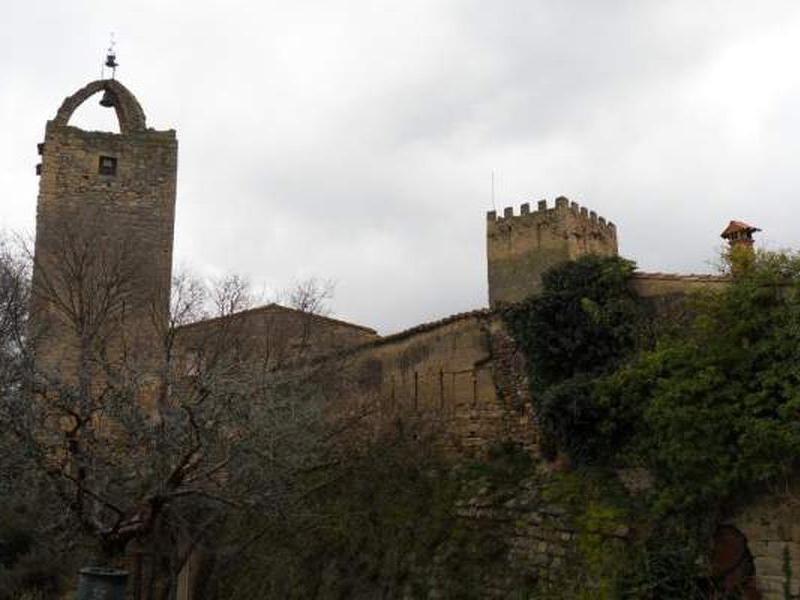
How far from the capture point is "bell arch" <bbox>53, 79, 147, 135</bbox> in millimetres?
21594

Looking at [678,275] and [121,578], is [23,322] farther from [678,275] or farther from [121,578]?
[678,275]

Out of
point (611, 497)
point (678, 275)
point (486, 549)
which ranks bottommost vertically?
point (486, 549)

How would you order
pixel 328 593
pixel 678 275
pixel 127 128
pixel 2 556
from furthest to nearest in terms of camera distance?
1. pixel 127 128
2. pixel 2 556
3. pixel 328 593
4. pixel 678 275

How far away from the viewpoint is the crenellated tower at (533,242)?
116 ft

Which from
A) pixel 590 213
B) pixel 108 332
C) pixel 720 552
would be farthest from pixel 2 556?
pixel 590 213

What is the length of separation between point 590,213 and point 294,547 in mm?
27261

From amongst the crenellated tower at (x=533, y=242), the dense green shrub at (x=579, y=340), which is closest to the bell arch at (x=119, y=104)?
the dense green shrub at (x=579, y=340)

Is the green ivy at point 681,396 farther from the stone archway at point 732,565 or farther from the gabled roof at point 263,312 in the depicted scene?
the gabled roof at point 263,312

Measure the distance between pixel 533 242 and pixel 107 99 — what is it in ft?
65.7

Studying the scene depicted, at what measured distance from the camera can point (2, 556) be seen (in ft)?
46.6

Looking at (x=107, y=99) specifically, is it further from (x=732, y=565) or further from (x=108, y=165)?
(x=732, y=565)

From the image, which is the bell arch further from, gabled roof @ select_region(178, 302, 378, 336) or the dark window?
gabled roof @ select_region(178, 302, 378, 336)

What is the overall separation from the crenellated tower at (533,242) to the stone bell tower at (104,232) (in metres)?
17.9

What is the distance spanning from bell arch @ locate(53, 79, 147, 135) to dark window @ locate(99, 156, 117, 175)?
92 cm
